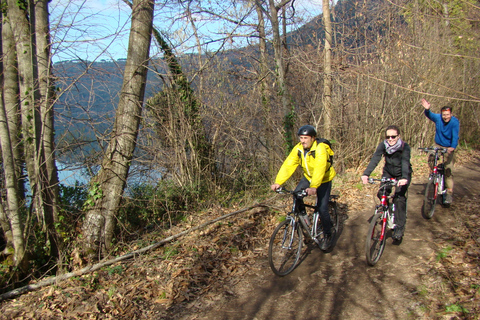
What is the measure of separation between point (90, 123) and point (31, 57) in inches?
57.7

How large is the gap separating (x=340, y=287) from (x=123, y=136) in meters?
4.59

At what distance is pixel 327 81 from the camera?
12.4m

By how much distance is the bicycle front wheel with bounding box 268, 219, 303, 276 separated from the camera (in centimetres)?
480

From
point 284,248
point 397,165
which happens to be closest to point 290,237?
point 284,248

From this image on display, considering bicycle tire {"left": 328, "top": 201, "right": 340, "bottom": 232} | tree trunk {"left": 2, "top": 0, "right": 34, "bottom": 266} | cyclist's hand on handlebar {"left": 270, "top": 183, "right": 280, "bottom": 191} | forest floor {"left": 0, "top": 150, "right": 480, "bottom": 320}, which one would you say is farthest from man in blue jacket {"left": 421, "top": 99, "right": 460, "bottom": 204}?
tree trunk {"left": 2, "top": 0, "right": 34, "bottom": 266}

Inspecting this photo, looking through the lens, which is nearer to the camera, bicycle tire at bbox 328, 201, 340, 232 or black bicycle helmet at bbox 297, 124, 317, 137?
black bicycle helmet at bbox 297, 124, 317, 137

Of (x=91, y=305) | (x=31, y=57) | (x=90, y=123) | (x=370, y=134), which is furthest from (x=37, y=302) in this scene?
(x=370, y=134)

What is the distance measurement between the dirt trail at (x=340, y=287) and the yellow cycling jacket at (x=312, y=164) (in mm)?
1355

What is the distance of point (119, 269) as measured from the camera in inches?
224

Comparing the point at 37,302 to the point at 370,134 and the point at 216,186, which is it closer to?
the point at 216,186

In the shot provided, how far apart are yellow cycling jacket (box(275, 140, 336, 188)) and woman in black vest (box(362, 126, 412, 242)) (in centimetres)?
77

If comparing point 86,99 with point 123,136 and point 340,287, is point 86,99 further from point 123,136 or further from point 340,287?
point 340,287

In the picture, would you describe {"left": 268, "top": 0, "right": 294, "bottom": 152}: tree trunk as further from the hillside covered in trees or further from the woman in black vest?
the woman in black vest

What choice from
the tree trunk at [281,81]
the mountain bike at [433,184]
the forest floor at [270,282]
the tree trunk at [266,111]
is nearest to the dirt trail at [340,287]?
the forest floor at [270,282]
